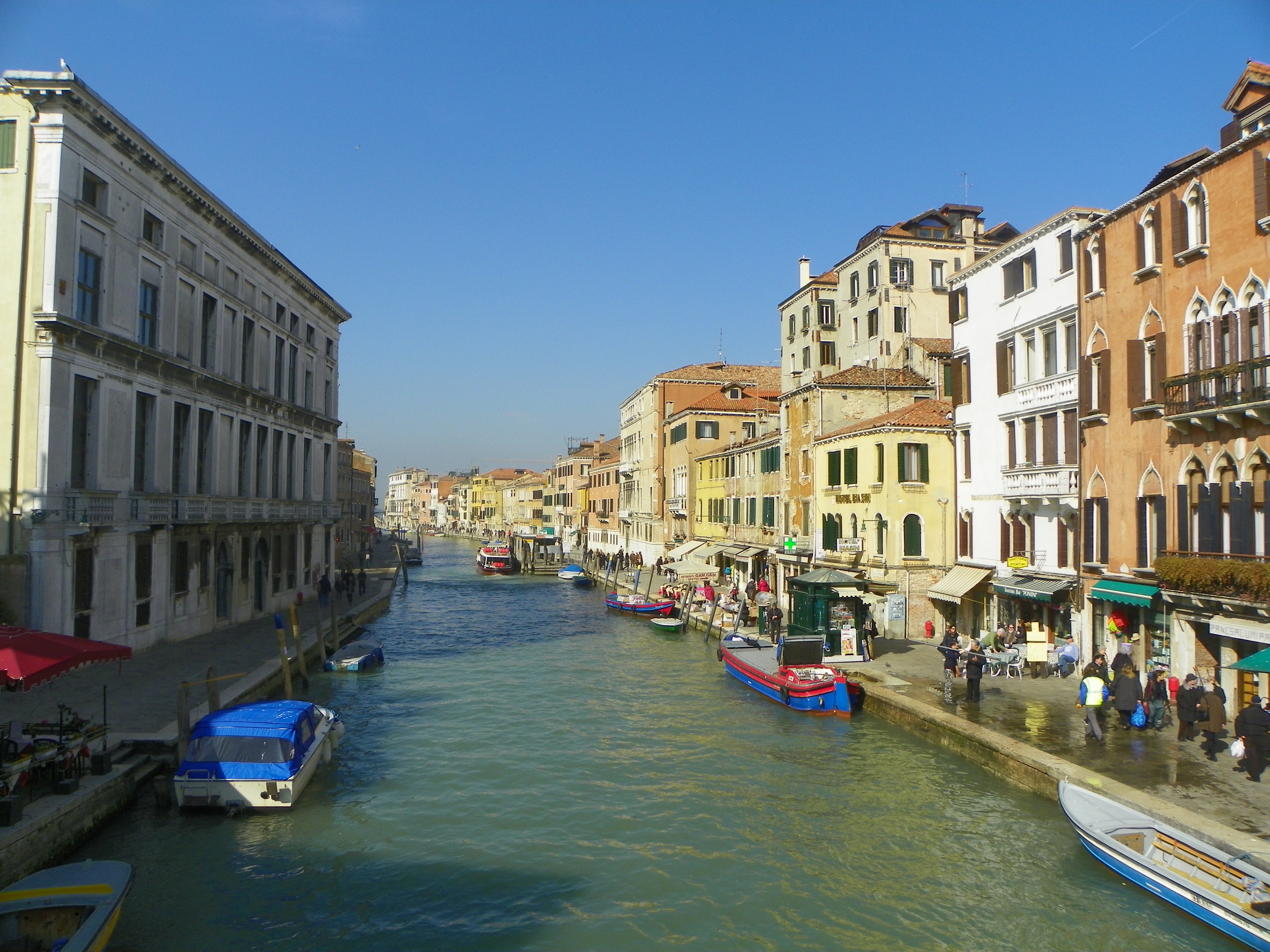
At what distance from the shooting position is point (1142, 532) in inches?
687

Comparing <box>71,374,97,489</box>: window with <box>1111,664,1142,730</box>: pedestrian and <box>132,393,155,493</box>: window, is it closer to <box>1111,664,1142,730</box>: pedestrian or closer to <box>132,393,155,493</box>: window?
<box>132,393,155,493</box>: window

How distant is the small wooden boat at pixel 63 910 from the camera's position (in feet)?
27.8

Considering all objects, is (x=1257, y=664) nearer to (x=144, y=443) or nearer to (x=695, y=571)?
(x=144, y=443)

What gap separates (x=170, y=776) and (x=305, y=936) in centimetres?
534

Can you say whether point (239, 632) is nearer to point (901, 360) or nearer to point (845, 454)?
point (845, 454)

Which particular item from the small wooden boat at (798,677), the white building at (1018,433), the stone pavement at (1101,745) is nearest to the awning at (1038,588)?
the white building at (1018,433)

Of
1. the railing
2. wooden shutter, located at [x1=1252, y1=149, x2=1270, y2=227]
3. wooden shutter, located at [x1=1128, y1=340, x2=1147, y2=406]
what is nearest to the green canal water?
the railing

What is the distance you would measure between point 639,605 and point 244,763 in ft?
88.4

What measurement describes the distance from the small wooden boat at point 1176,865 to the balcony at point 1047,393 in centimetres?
1066

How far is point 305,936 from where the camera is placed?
1029cm

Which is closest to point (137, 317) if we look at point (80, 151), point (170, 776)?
point (80, 151)

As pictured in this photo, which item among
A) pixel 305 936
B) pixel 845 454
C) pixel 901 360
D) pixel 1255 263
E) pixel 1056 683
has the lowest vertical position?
pixel 305 936

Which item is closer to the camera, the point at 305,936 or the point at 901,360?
the point at 305,936

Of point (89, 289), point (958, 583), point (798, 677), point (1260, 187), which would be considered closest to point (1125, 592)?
point (798, 677)
